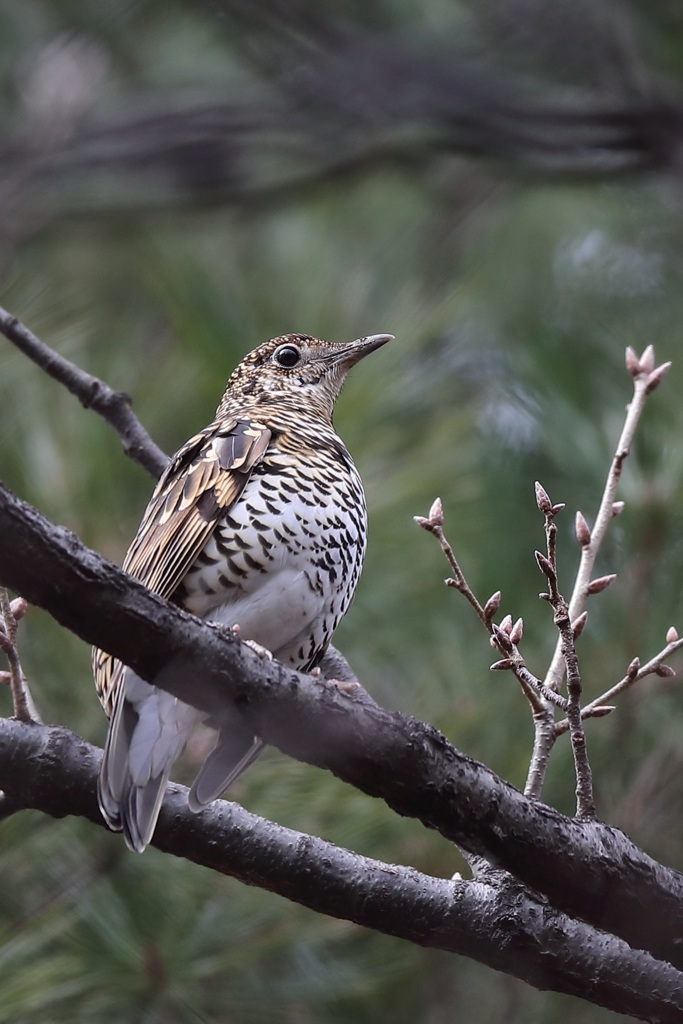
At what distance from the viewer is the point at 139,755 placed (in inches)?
106

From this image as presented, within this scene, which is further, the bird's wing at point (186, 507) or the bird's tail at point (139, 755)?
the bird's wing at point (186, 507)

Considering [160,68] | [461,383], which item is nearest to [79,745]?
[461,383]

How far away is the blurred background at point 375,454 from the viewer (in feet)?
12.0

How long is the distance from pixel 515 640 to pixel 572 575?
1.82 m

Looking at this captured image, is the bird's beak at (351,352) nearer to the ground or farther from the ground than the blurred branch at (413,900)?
farther from the ground

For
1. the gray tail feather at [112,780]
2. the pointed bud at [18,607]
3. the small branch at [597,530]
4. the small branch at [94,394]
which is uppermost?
the small branch at [94,394]

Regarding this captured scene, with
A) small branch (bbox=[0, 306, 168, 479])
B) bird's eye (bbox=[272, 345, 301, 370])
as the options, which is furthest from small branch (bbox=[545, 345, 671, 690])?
bird's eye (bbox=[272, 345, 301, 370])

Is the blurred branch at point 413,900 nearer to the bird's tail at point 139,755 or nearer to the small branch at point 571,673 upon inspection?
the bird's tail at point 139,755

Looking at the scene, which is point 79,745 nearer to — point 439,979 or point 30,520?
point 30,520

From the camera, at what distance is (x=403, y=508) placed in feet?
14.8

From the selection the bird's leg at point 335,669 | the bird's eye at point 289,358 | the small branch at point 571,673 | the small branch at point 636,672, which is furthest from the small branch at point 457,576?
the bird's eye at point 289,358

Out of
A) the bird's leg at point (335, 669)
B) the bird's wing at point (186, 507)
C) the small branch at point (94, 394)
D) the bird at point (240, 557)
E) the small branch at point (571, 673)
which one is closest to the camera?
the small branch at point (571, 673)

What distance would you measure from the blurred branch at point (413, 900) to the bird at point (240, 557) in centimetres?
17

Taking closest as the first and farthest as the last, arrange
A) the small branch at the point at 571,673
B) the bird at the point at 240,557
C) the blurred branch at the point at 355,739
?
1. the blurred branch at the point at 355,739
2. the small branch at the point at 571,673
3. the bird at the point at 240,557
